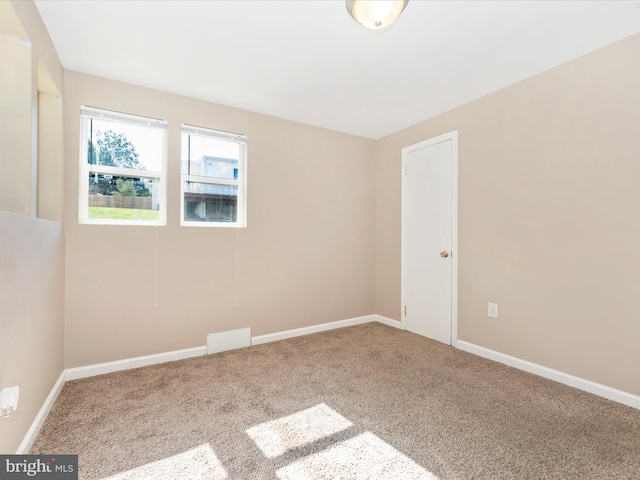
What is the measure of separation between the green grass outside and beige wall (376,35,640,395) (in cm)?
299

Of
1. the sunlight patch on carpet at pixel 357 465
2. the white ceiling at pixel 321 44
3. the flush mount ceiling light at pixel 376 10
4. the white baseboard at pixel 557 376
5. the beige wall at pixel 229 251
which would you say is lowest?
the sunlight patch on carpet at pixel 357 465

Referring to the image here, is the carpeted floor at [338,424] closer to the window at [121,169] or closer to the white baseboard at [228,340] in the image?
the white baseboard at [228,340]

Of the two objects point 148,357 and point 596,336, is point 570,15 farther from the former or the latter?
point 148,357

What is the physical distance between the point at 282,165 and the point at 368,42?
160cm

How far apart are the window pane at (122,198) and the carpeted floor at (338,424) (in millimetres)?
1336

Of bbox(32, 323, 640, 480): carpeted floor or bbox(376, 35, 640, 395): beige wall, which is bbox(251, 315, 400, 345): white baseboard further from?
bbox(376, 35, 640, 395): beige wall

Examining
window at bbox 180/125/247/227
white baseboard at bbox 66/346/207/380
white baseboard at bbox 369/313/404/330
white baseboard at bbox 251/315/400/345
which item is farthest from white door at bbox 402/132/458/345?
white baseboard at bbox 66/346/207/380

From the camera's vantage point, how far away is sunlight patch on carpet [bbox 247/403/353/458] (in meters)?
1.64

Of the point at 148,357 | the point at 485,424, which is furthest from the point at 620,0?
the point at 148,357

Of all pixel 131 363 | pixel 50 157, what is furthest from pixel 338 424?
pixel 50 157

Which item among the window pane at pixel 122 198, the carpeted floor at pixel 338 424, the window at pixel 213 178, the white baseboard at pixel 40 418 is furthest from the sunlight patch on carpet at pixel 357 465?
the window pane at pixel 122 198

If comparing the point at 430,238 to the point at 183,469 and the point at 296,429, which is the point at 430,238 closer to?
the point at 296,429

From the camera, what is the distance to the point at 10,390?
130cm

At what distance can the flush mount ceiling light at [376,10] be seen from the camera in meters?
1.49
